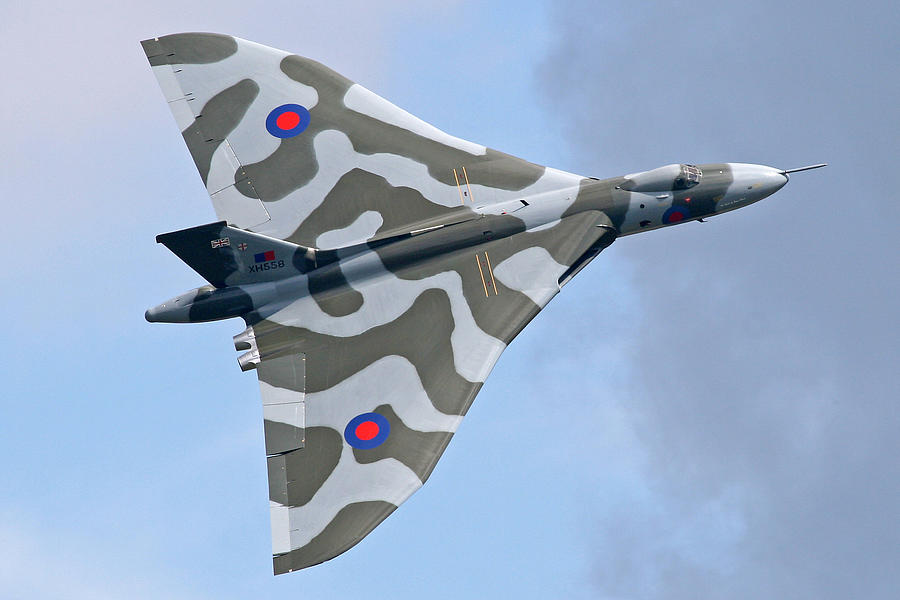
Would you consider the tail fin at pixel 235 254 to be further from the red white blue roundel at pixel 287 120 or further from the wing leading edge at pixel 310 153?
the red white blue roundel at pixel 287 120

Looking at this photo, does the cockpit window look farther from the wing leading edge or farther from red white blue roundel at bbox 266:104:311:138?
red white blue roundel at bbox 266:104:311:138

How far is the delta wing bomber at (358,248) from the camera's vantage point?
4116 cm

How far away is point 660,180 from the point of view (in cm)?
4481

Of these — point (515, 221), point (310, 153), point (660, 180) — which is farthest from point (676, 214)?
point (310, 153)

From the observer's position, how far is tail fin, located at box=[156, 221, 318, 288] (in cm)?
4206

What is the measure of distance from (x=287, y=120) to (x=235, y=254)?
20.3 feet

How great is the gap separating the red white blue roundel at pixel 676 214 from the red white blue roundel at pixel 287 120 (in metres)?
13.3

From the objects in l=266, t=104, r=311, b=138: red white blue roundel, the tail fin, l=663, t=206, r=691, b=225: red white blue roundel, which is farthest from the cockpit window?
l=266, t=104, r=311, b=138: red white blue roundel

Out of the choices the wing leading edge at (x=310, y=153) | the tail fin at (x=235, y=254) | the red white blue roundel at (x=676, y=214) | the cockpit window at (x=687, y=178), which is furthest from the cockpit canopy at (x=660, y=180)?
the tail fin at (x=235, y=254)

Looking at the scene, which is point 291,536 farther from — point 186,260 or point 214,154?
point 214,154

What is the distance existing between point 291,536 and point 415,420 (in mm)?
5543

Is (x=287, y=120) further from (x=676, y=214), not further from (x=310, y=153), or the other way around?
(x=676, y=214)

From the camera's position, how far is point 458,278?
43.8 m

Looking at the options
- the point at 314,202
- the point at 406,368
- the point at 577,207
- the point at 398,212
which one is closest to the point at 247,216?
the point at 314,202
